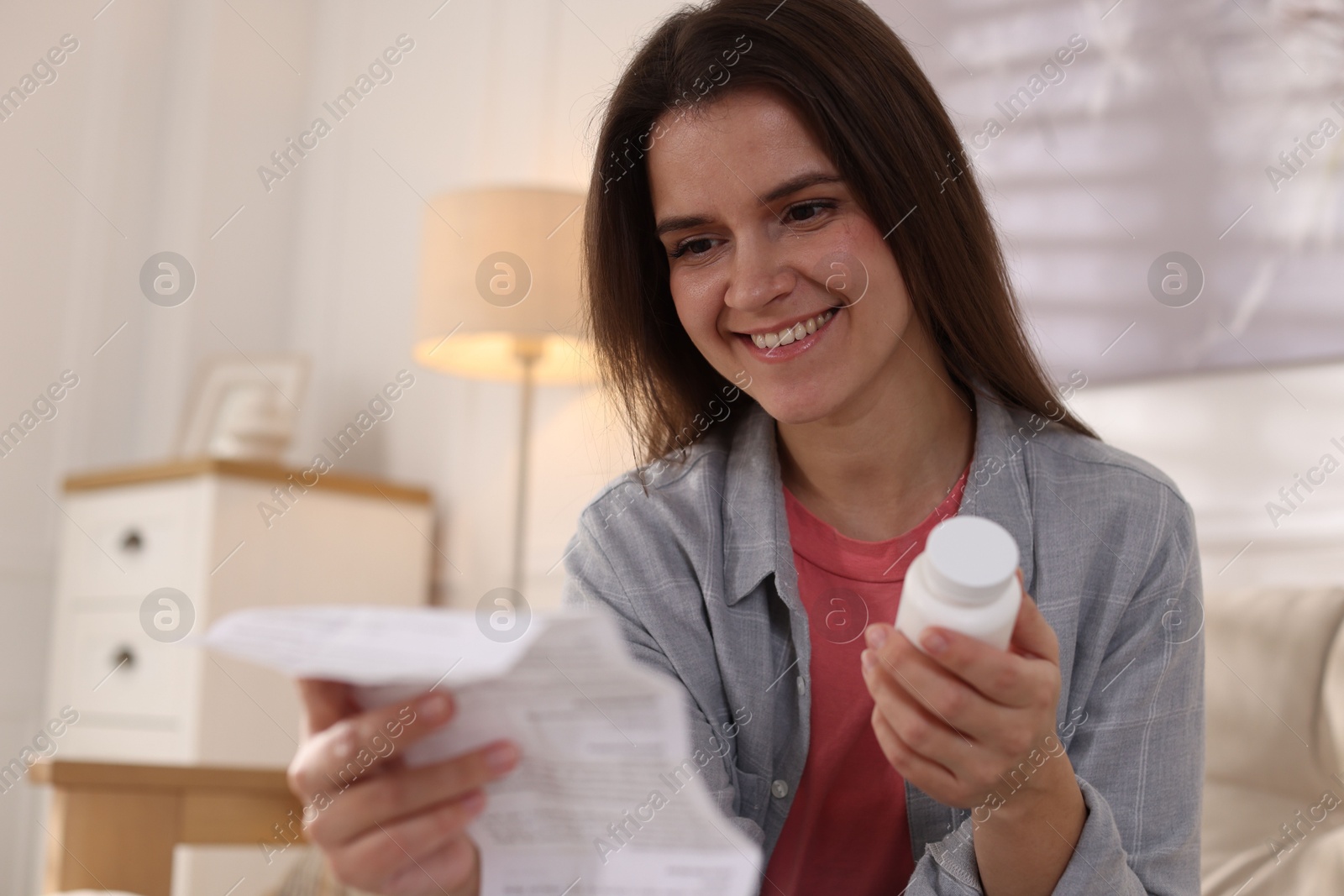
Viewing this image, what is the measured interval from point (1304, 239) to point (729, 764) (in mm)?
1084

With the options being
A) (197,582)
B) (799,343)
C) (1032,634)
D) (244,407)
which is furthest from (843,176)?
(244,407)

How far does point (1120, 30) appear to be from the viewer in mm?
1729

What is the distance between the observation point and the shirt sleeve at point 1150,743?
0.85 m

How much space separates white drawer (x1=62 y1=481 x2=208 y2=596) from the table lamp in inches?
23.2

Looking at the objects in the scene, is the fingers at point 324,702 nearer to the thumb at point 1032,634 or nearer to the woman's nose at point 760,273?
the thumb at point 1032,634

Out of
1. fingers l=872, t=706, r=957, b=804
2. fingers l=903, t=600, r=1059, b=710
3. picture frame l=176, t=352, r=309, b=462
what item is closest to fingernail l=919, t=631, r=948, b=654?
fingers l=903, t=600, r=1059, b=710

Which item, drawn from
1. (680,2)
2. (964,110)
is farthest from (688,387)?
(680,2)

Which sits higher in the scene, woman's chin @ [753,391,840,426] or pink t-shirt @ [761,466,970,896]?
woman's chin @ [753,391,840,426]

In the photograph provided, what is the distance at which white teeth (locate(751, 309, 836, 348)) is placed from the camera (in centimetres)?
103

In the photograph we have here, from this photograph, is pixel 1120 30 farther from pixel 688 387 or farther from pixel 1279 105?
pixel 688 387

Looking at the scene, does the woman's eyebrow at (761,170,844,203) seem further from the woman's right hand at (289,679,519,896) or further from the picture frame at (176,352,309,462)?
the picture frame at (176,352,309,462)

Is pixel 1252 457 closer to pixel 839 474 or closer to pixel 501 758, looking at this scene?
pixel 839 474

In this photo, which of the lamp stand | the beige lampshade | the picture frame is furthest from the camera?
the picture frame

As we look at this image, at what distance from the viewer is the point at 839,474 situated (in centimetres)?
113
